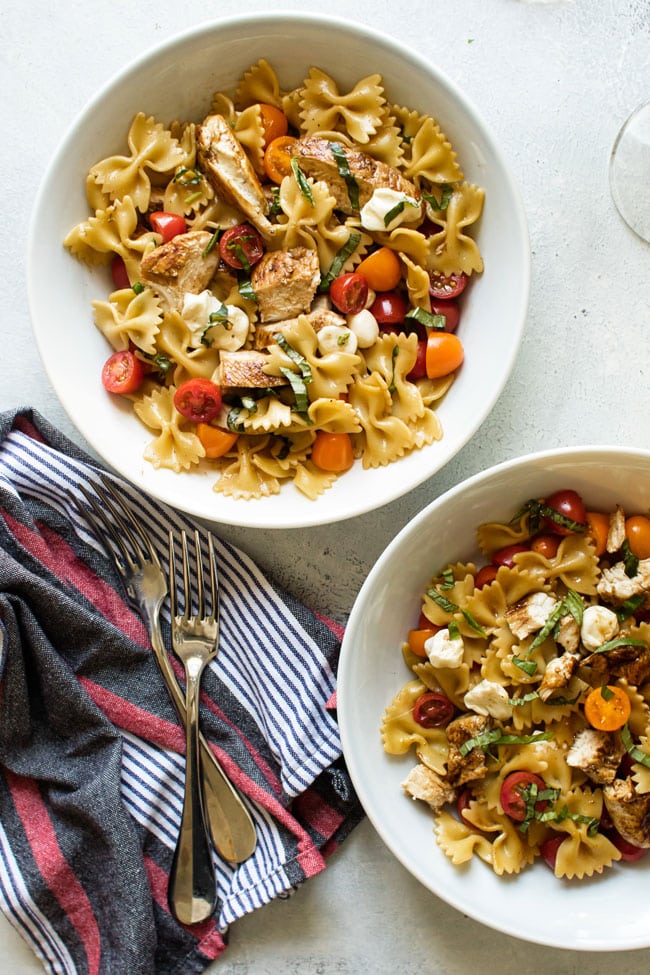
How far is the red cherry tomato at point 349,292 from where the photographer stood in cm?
304

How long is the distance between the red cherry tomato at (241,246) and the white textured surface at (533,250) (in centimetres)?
83

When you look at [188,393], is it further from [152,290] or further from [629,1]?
[629,1]

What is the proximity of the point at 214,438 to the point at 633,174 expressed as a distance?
1826 millimetres

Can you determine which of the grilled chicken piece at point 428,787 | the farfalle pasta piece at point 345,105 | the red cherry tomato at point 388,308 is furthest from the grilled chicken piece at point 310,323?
the grilled chicken piece at point 428,787

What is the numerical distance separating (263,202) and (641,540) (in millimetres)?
1745

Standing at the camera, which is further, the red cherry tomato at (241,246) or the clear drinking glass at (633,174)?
the clear drinking glass at (633,174)

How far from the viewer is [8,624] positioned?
10.4ft

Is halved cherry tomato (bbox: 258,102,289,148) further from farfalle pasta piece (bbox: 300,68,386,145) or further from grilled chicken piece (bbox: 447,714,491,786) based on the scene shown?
grilled chicken piece (bbox: 447,714,491,786)

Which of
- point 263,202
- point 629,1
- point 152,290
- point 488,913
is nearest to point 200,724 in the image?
point 488,913

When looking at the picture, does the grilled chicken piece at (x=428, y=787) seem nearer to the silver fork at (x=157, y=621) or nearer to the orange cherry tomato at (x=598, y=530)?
the silver fork at (x=157, y=621)

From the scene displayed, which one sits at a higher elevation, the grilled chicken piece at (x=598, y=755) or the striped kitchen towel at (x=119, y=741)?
the striped kitchen towel at (x=119, y=741)

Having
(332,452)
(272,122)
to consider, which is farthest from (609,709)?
(272,122)

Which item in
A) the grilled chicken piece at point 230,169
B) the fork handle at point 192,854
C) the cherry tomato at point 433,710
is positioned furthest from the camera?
the fork handle at point 192,854

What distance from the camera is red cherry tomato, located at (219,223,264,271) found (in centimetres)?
310
